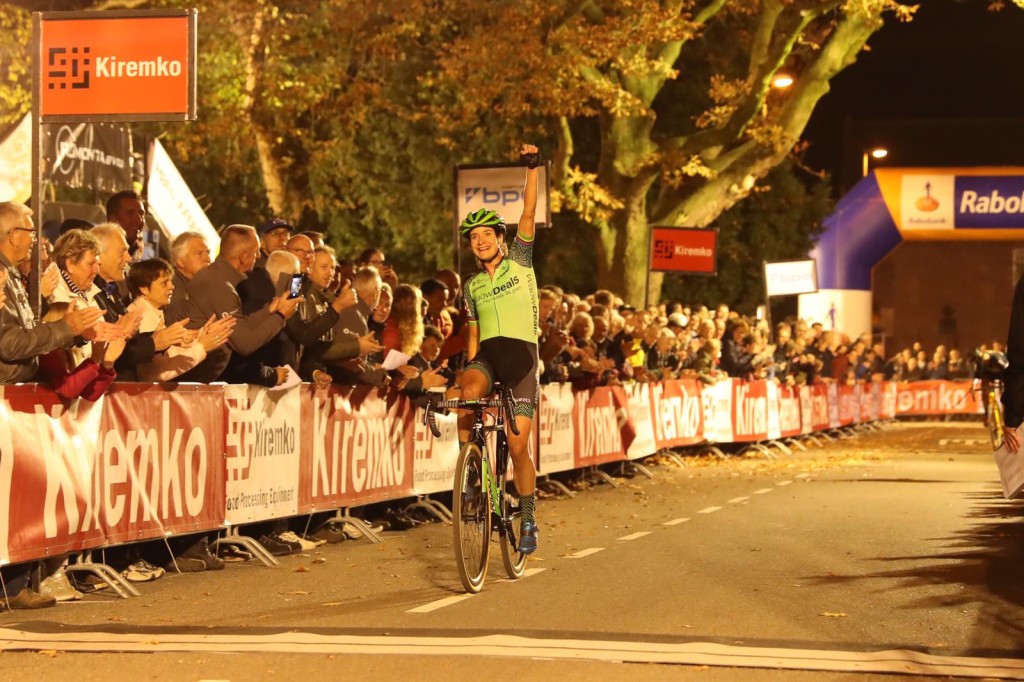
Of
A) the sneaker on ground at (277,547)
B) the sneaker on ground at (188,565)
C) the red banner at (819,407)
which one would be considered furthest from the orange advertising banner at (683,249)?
the sneaker on ground at (188,565)

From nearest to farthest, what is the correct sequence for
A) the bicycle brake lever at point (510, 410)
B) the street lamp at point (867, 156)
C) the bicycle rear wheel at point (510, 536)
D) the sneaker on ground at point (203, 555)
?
the bicycle brake lever at point (510, 410) < the bicycle rear wheel at point (510, 536) < the sneaker on ground at point (203, 555) < the street lamp at point (867, 156)

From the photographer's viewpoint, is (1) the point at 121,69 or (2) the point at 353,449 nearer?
(1) the point at 121,69

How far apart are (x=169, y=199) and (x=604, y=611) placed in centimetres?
1233

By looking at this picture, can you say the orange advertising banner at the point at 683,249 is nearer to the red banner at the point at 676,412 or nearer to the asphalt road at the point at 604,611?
the red banner at the point at 676,412

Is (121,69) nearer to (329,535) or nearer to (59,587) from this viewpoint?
(329,535)

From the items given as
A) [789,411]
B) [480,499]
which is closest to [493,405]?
[480,499]

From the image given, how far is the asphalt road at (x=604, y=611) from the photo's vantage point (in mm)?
7699

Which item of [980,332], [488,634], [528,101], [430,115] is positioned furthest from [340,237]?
[488,634]

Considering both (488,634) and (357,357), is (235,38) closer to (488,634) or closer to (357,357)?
(357,357)

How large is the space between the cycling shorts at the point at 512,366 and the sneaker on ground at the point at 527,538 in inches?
27.7

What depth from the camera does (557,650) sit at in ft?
26.3

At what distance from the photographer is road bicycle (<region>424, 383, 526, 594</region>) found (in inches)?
398

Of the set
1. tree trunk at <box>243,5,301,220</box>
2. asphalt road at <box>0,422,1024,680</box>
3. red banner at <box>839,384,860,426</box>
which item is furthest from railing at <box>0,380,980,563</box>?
tree trunk at <box>243,5,301,220</box>

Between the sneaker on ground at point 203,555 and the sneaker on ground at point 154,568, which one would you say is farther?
the sneaker on ground at point 203,555
